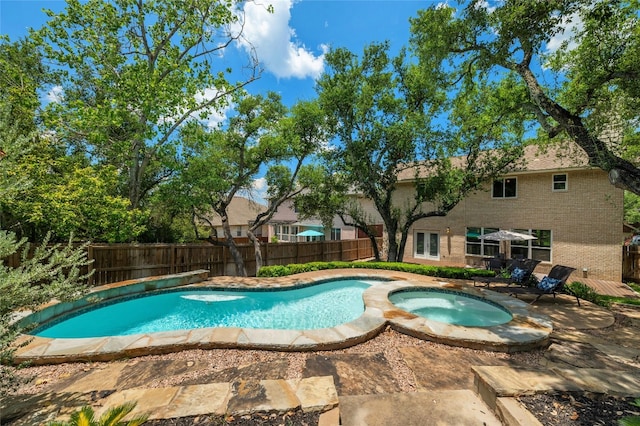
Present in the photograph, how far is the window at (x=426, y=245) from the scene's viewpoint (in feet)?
56.1

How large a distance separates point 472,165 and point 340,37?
919 centimetres

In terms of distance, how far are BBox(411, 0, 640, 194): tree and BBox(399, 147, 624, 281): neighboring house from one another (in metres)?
2.90

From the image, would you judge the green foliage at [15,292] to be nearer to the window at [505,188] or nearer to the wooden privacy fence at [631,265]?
the window at [505,188]

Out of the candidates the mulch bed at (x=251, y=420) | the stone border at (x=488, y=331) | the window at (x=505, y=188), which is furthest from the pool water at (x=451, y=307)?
the window at (x=505, y=188)

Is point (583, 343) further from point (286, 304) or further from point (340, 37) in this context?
point (340, 37)

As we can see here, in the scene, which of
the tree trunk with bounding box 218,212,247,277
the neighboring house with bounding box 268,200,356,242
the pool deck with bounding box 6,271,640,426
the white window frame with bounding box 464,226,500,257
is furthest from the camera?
the neighboring house with bounding box 268,200,356,242

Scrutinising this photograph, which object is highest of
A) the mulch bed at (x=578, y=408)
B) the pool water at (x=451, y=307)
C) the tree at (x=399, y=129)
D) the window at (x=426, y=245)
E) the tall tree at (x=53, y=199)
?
the tree at (x=399, y=129)

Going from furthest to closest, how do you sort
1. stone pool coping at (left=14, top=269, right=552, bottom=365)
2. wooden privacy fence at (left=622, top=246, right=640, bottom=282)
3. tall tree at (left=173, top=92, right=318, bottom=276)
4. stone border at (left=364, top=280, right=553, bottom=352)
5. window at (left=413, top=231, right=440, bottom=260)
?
window at (left=413, top=231, right=440, bottom=260)
wooden privacy fence at (left=622, top=246, right=640, bottom=282)
tall tree at (left=173, top=92, right=318, bottom=276)
stone border at (left=364, top=280, right=553, bottom=352)
stone pool coping at (left=14, top=269, right=552, bottom=365)

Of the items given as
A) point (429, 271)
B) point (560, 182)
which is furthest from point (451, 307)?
point (560, 182)

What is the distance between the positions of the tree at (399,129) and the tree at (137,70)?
466 cm

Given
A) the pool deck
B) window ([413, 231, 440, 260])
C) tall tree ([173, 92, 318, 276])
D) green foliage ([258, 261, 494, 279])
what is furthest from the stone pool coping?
window ([413, 231, 440, 260])

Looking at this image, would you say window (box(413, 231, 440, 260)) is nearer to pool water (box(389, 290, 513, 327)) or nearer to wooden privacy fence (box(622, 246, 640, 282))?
wooden privacy fence (box(622, 246, 640, 282))

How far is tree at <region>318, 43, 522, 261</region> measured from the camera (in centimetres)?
1279

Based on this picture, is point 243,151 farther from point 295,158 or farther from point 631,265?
point 631,265
